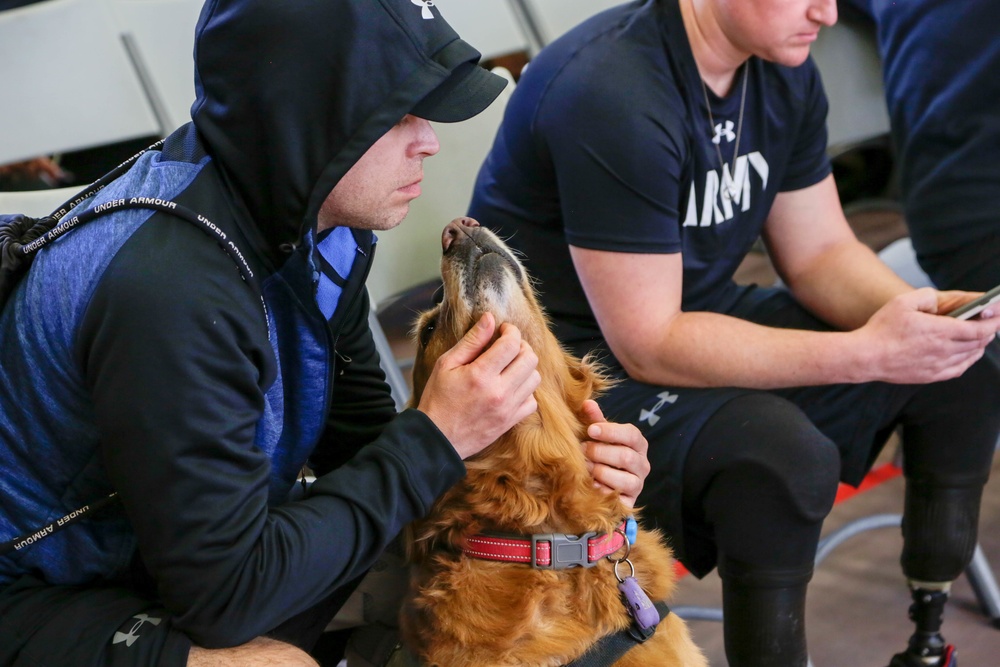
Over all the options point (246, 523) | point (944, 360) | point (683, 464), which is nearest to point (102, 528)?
point (246, 523)

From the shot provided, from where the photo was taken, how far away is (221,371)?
1.15m

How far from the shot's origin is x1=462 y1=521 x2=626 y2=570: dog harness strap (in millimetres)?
1476

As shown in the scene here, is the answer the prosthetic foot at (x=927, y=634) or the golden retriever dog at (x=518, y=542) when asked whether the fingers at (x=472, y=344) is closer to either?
the golden retriever dog at (x=518, y=542)

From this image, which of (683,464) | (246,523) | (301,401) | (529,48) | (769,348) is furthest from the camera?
(529,48)

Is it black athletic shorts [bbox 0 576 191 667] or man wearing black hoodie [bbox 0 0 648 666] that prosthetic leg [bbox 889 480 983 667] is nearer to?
man wearing black hoodie [bbox 0 0 648 666]

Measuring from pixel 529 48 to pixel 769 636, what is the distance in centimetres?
210

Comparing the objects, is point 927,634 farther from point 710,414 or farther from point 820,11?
point 820,11

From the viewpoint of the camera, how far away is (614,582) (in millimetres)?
1515

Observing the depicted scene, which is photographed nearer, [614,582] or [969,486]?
[614,582]

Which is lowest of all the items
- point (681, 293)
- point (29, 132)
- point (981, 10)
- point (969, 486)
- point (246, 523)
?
point (969, 486)

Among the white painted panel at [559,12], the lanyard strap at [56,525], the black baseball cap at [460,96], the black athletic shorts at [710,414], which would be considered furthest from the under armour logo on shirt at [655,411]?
the white painted panel at [559,12]

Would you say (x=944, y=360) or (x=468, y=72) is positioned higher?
(x=468, y=72)

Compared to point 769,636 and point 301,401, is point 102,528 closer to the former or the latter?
point 301,401

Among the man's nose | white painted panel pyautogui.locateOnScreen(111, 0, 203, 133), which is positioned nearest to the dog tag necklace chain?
the man's nose
